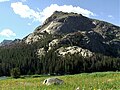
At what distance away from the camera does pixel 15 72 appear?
148m

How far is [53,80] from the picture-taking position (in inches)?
1125

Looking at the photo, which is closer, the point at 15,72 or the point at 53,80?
the point at 53,80

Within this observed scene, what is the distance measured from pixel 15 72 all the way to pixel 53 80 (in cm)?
12191

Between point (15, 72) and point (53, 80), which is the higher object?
point (15, 72)
